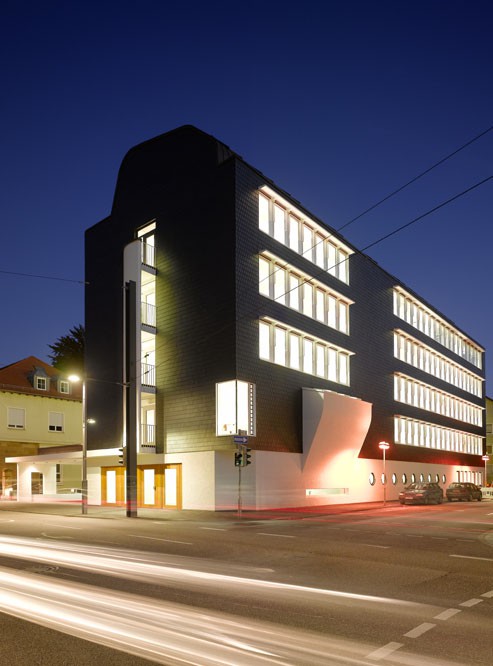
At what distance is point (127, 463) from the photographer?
30750mm

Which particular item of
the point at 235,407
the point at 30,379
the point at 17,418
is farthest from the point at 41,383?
the point at 235,407

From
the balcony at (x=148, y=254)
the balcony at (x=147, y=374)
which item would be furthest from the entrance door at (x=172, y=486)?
the balcony at (x=148, y=254)

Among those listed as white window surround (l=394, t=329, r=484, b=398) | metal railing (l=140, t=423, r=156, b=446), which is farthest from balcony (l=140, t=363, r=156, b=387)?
white window surround (l=394, t=329, r=484, b=398)

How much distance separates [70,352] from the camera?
7494cm

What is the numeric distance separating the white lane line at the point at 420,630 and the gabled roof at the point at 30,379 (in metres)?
49.0

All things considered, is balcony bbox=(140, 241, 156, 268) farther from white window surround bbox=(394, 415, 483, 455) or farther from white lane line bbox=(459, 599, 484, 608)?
white lane line bbox=(459, 599, 484, 608)

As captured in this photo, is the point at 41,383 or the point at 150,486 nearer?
the point at 150,486

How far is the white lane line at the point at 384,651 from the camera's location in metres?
6.46

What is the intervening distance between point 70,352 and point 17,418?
21.8 metres

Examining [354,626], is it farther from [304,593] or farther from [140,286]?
[140,286]

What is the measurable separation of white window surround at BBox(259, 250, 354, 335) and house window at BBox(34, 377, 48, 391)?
2644cm

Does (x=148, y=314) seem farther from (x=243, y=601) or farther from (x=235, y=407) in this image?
(x=243, y=601)

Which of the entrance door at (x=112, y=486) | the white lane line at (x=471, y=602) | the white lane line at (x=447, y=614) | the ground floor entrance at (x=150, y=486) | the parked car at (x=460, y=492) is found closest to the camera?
the white lane line at (x=447, y=614)

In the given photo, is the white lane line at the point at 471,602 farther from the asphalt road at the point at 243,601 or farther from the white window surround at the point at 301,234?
the white window surround at the point at 301,234
